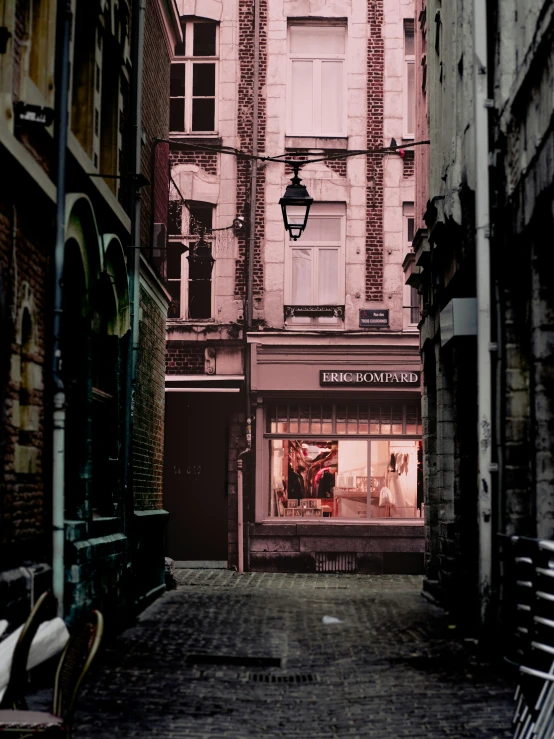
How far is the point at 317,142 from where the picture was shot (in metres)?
23.3

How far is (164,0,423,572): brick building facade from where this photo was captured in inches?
885

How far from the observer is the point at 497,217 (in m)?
10.6

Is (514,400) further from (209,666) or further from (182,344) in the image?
(182,344)

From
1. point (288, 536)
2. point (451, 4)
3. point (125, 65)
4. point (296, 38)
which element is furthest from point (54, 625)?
point (296, 38)

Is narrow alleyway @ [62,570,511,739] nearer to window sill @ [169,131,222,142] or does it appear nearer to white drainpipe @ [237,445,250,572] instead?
white drainpipe @ [237,445,250,572]

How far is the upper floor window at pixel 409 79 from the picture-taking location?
2336 cm

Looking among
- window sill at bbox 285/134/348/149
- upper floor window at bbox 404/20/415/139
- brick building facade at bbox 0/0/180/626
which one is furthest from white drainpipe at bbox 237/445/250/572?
upper floor window at bbox 404/20/415/139

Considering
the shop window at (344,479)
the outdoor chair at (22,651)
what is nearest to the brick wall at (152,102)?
the shop window at (344,479)

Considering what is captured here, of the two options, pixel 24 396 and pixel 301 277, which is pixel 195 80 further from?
pixel 24 396

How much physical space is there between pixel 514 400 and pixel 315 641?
3.34m

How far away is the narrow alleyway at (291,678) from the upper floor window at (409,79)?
38.4 ft

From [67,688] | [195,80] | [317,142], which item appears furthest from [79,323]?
[195,80]

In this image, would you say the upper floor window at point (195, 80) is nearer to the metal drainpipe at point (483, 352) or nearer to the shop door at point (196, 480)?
the shop door at point (196, 480)

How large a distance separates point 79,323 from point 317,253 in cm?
1238
